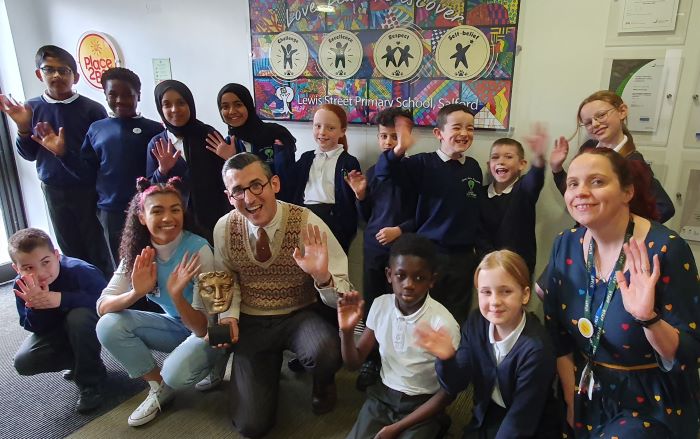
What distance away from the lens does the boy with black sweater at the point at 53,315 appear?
1.87 m

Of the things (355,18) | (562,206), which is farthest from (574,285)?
(355,18)

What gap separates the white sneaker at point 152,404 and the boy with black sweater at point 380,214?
883mm

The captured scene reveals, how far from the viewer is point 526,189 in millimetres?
1970

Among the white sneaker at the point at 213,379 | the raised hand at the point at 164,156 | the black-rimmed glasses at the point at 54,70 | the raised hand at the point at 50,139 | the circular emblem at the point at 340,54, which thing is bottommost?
the white sneaker at the point at 213,379

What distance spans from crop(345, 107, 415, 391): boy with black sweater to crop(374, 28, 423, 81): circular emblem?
22 centimetres

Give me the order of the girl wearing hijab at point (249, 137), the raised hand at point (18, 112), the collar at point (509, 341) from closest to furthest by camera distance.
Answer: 1. the collar at point (509, 341)
2. the girl wearing hijab at point (249, 137)
3. the raised hand at point (18, 112)

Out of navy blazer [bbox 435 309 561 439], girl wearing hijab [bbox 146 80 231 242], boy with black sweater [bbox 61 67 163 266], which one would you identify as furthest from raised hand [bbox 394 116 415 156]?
boy with black sweater [bbox 61 67 163 266]

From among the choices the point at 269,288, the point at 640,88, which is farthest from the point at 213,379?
the point at 640,88

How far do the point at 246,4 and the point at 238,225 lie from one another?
1542 mm

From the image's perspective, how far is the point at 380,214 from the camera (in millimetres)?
2246

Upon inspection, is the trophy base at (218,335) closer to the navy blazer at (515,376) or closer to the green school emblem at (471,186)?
the navy blazer at (515,376)

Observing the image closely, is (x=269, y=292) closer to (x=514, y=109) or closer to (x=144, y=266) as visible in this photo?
(x=144, y=266)

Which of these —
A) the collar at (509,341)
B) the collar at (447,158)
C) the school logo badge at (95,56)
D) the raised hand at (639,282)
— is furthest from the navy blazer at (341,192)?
the school logo badge at (95,56)

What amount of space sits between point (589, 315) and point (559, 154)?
88 centimetres
